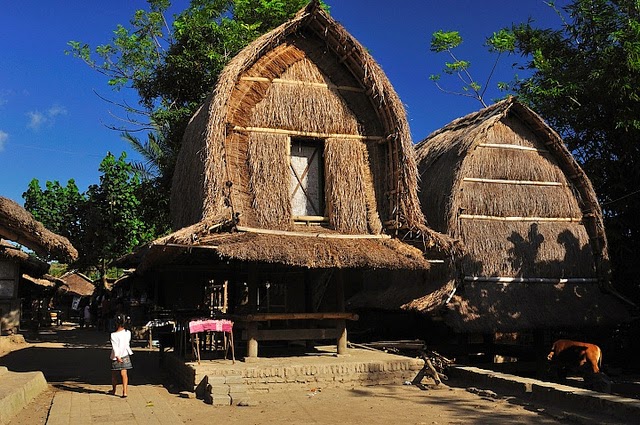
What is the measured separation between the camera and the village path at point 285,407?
25.2 ft

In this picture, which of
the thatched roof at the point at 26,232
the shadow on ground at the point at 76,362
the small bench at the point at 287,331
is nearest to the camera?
the thatched roof at the point at 26,232

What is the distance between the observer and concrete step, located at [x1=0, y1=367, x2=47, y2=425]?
7.55 meters

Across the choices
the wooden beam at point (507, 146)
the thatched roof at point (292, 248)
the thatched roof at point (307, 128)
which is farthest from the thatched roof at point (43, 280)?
the wooden beam at point (507, 146)

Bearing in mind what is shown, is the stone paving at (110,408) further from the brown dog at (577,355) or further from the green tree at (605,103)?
the green tree at (605,103)

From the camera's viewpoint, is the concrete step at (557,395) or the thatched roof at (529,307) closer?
the concrete step at (557,395)

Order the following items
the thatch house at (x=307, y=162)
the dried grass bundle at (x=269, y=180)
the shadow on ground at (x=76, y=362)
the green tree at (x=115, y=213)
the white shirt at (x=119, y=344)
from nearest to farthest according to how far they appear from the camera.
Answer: the white shirt at (x=119, y=344) < the thatch house at (x=307, y=162) < the dried grass bundle at (x=269, y=180) < the shadow on ground at (x=76, y=362) < the green tree at (x=115, y=213)

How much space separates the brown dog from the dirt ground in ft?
7.65

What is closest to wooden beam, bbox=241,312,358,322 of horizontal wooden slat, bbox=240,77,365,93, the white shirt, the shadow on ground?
the white shirt

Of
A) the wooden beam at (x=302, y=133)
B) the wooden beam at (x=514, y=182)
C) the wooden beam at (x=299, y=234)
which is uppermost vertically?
the wooden beam at (x=302, y=133)

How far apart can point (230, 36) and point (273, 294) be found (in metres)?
8.49

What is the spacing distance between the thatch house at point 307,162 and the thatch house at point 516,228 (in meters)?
2.87

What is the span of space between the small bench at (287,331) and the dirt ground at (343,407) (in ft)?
4.34

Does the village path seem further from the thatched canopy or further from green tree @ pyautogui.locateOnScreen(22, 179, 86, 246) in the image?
green tree @ pyautogui.locateOnScreen(22, 179, 86, 246)

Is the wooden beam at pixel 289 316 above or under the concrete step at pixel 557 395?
above
